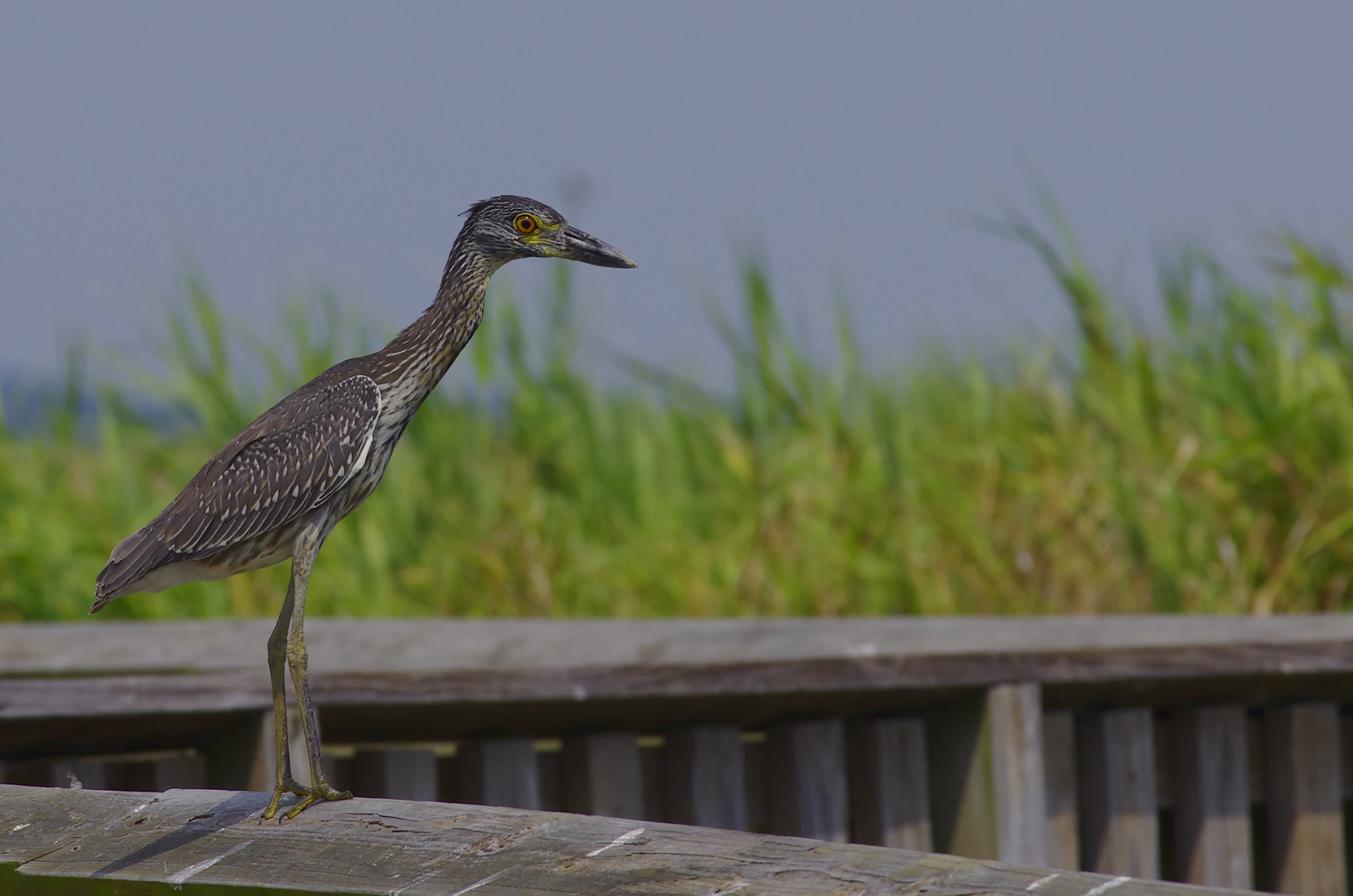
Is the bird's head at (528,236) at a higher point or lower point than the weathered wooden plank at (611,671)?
higher

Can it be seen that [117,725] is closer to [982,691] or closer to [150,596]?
[982,691]

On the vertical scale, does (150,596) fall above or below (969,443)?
below

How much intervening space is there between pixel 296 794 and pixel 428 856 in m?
0.49

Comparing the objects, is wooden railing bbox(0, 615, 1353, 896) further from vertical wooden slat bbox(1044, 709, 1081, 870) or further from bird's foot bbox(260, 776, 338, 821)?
bird's foot bbox(260, 776, 338, 821)

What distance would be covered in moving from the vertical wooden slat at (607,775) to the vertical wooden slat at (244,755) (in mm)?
921

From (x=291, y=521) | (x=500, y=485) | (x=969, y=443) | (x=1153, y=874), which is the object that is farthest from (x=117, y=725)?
(x=969, y=443)

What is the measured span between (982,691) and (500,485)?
3553 mm

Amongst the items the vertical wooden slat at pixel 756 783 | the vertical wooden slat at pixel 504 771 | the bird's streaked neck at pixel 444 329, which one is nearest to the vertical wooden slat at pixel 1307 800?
the vertical wooden slat at pixel 756 783

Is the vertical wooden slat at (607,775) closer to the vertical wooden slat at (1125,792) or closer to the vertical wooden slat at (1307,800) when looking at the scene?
the vertical wooden slat at (1125,792)

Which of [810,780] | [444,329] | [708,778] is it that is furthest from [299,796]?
[810,780]

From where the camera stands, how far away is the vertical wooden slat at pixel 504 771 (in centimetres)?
414

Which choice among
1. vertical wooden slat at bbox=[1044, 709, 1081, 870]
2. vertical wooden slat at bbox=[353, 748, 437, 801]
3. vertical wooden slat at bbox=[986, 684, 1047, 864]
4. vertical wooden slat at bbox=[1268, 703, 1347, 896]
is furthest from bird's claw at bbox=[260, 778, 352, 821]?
vertical wooden slat at bbox=[1268, 703, 1347, 896]

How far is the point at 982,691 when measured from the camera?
433 centimetres

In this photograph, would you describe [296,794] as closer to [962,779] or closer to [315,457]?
[315,457]
